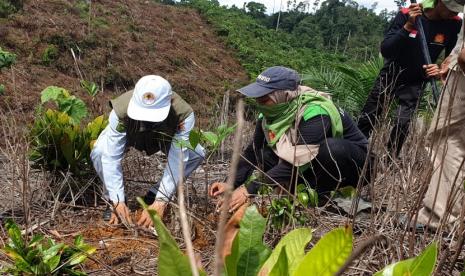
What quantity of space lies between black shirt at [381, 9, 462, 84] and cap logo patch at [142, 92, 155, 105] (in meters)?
1.25

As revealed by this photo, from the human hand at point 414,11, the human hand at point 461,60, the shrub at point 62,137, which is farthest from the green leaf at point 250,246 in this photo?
the human hand at point 414,11

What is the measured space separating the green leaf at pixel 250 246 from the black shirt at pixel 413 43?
2.19 metres

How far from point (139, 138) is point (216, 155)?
139 cm

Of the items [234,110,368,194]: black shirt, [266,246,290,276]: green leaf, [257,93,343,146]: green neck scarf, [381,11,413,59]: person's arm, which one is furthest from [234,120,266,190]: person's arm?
[266,246,290,276]: green leaf

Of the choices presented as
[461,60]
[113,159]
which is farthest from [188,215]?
[461,60]

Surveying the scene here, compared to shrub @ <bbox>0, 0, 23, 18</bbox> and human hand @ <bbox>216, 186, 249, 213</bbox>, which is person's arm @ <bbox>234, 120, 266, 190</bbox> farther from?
shrub @ <bbox>0, 0, 23, 18</bbox>

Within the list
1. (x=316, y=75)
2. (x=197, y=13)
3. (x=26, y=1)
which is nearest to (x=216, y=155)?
(x=316, y=75)

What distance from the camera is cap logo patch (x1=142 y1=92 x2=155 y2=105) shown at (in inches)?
87.0

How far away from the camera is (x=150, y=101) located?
2229 millimetres

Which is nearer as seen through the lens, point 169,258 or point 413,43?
point 169,258

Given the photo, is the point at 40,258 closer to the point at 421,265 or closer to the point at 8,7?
the point at 421,265

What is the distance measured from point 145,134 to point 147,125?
0.33 ft

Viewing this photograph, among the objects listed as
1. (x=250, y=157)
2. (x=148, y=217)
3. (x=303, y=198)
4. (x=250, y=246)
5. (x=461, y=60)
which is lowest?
(x=148, y=217)

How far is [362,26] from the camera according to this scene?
2894 cm
